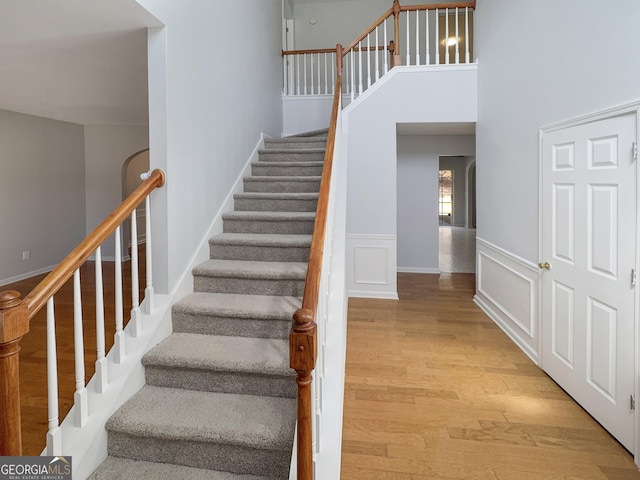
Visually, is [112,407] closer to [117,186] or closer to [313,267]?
[313,267]

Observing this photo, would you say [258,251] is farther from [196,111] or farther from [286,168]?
[286,168]

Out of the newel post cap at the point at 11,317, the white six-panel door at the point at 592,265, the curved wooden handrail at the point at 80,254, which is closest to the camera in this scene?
the newel post cap at the point at 11,317

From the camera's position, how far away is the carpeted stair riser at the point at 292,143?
439 centimetres

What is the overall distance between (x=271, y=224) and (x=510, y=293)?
7.89 feet

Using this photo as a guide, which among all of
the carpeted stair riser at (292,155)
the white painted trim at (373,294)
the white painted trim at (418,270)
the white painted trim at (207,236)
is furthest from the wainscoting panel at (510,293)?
the white painted trim at (207,236)

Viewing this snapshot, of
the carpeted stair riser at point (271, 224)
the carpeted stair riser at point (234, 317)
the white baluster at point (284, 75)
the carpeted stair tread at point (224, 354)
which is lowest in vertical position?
the carpeted stair tread at point (224, 354)

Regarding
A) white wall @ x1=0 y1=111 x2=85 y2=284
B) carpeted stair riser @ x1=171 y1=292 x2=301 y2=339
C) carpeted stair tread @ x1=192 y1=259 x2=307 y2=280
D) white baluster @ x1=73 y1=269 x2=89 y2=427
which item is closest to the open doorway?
carpeted stair tread @ x1=192 y1=259 x2=307 y2=280

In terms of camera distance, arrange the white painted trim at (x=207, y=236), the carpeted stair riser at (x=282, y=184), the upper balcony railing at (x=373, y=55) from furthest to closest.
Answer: the upper balcony railing at (x=373, y=55)
the carpeted stair riser at (x=282, y=184)
the white painted trim at (x=207, y=236)

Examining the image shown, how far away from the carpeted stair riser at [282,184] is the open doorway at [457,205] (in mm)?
5891

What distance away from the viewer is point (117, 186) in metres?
6.11

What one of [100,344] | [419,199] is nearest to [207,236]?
[100,344]

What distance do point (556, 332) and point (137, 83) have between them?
4.23m

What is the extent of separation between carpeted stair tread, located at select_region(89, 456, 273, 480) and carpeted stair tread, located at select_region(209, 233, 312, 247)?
4.94ft

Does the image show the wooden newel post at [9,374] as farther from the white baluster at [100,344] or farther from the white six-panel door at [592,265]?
the white six-panel door at [592,265]
